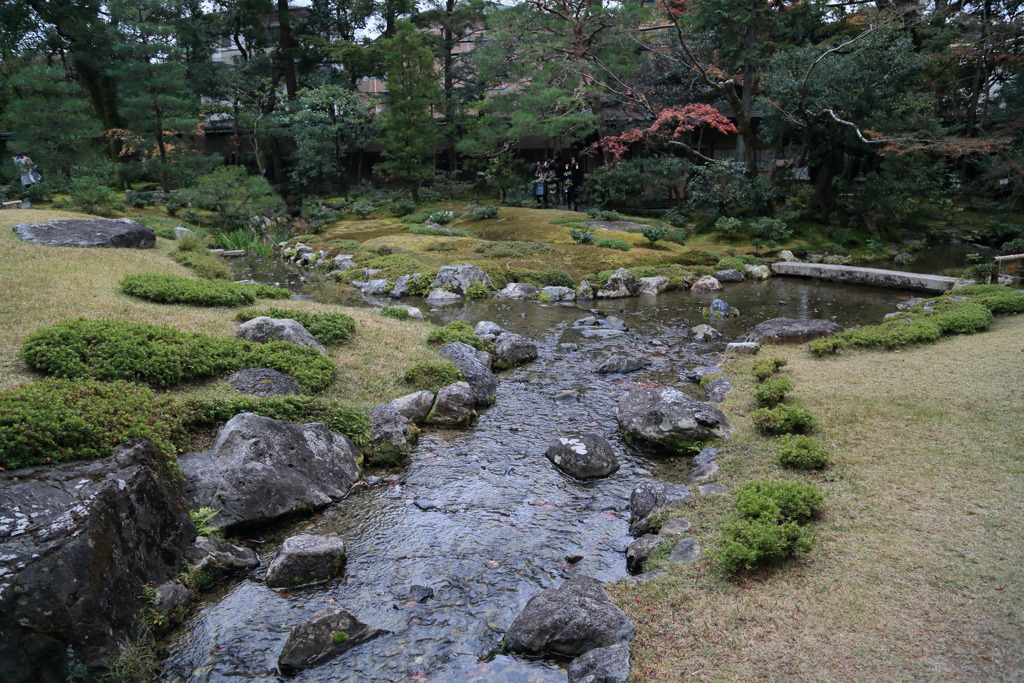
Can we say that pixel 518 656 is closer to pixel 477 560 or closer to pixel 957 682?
pixel 477 560

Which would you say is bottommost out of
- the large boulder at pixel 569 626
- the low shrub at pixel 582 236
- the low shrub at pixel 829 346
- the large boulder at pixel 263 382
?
the large boulder at pixel 569 626

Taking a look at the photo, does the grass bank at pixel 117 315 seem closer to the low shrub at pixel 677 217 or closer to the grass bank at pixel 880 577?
the grass bank at pixel 880 577

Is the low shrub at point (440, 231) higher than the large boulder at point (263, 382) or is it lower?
higher

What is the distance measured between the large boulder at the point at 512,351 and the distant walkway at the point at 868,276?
44.9ft

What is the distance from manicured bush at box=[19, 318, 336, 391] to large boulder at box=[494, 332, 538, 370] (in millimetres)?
3861

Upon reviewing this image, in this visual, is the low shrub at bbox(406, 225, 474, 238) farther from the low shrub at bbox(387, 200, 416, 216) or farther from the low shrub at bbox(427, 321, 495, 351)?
the low shrub at bbox(427, 321, 495, 351)

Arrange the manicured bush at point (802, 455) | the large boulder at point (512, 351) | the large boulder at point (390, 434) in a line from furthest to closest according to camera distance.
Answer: the large boulder at point (512, 351) < the large boulder at point (390, 434) < the manicured bush at point (802, 455)

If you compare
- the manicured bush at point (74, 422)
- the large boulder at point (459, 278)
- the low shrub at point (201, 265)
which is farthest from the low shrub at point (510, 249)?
the manicured bush at point (74, 422)

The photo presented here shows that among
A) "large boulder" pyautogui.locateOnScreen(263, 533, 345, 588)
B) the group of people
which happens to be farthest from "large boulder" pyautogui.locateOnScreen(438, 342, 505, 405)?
the group of people

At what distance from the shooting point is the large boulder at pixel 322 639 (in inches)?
198

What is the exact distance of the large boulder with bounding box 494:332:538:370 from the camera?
1296 centimetres

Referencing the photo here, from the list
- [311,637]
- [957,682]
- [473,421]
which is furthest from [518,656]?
[473,421]

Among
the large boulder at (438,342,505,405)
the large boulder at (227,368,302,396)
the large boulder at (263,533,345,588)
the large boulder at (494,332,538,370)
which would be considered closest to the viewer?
the large boulder at (263,533,345,588)

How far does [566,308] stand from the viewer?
18734 millimetres
